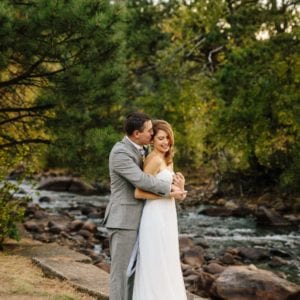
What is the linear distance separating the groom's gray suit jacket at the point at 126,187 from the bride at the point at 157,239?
0.09 m

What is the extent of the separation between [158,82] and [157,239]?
666 inches

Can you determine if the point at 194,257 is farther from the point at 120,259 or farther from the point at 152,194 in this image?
the point at 152,194

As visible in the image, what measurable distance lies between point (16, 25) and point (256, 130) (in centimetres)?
1137

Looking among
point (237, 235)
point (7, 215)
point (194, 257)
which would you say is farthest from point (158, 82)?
point (7, 215)

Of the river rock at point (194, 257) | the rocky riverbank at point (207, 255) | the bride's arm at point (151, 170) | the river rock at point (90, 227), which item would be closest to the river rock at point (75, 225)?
the rocky riverbank at point (207, 255)

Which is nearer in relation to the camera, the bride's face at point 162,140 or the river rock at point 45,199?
the bride's face at point 162,140

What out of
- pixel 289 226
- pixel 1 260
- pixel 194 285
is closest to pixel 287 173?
pixel 289 226

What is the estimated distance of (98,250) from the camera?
1277 cm

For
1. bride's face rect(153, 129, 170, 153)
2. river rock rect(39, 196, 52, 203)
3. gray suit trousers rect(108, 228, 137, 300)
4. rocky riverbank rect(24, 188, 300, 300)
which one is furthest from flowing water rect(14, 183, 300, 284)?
bride's face rect(153, 129, 170, 153)

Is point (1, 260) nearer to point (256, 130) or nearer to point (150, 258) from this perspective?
point (150, 258)

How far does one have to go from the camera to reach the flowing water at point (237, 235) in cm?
1216

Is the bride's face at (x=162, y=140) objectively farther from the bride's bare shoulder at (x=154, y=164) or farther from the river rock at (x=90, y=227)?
the river rock at (x=90, y=227)

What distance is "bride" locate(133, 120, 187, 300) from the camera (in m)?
5.14

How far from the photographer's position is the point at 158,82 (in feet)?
71.3
